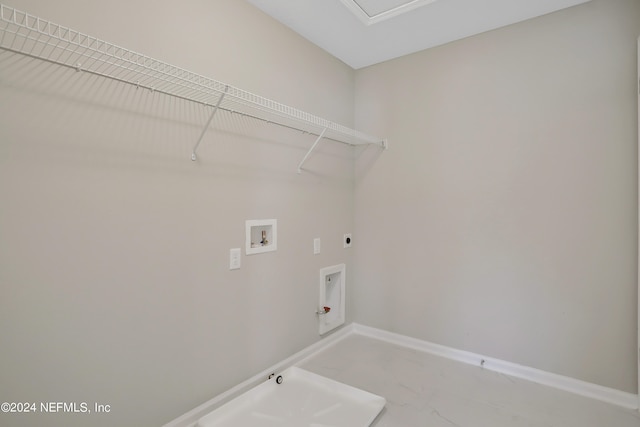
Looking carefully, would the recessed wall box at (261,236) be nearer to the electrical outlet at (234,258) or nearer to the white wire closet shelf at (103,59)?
the electrical outlet at (234,258)

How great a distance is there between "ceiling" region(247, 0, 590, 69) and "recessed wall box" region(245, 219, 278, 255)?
→ 1.39 metres

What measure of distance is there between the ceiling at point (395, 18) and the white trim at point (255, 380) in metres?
2.39

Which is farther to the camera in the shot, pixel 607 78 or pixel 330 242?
pixel 330 242

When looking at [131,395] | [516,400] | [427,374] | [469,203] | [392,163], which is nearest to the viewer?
[131,395]

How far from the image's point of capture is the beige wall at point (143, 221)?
118 centimetres

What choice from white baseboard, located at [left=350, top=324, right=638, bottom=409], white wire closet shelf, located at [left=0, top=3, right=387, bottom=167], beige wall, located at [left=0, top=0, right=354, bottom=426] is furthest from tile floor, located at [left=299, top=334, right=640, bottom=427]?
white wire closet shelf, located at [left=0, top=3, right=387, bottom=167]

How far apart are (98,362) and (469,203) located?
245cm

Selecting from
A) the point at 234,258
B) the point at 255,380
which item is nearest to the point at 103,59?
the point at 234,258

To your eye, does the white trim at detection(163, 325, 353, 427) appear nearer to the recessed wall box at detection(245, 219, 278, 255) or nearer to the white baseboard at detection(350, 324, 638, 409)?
the white baseboard at detection(350, 324, 638, 409)

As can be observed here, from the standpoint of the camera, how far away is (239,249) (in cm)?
194

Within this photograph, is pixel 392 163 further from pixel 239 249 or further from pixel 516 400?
pixel 516 400

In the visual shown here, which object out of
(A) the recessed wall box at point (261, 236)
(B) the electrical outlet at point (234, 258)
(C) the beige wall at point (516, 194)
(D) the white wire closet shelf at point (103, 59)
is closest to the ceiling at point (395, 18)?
(C) the beige wall at point (516, 194)

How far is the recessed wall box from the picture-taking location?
2.00 metres

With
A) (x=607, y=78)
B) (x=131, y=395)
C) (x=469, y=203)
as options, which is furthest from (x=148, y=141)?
(x=607, y=78)
